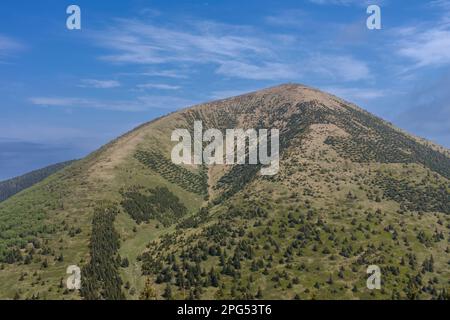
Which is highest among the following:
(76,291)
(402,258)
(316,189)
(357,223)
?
(316,189)

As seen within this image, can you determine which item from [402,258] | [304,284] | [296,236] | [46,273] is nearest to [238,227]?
[296,236]

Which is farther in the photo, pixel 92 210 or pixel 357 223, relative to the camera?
pixel 92 210

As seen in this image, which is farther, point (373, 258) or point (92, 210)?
point (92, 210)

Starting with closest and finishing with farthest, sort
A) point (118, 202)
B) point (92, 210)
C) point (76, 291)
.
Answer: point (76, 291) < point (92, 210) < point (118, 202)

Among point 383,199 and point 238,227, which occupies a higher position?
point 383,199
